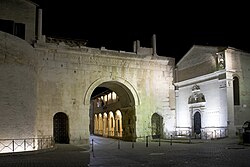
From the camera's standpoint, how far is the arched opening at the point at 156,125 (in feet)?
96.5

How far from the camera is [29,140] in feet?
62.9

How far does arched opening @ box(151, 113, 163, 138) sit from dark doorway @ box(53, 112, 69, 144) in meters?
8.24

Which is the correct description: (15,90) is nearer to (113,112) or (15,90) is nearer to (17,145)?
(17,145)

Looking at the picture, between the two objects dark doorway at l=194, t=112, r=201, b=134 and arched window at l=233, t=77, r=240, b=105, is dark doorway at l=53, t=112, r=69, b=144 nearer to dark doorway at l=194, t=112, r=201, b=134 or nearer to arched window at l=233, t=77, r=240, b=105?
dark doorway at l=194, t=112, r=201, b=134

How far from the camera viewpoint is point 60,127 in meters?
26.4

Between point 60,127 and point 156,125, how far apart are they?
9.36 m

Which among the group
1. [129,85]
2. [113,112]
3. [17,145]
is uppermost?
[129,85]

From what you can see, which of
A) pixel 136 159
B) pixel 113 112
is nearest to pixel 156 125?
pixel 113 112

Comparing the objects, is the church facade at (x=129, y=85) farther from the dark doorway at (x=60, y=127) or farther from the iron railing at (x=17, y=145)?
the iron railing at (x=17, y=145)

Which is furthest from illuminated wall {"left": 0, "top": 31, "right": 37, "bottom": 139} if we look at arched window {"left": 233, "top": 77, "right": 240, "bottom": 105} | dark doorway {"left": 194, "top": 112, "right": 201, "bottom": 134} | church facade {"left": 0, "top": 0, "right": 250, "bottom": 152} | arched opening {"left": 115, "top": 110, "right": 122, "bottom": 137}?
arched opening {"left": 115, "top": 110, "right": 122, "bottom": 137}

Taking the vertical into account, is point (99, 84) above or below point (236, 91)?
above

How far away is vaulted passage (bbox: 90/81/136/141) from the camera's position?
29109 millimetres

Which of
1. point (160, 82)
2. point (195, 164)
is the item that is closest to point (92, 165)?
point (195, 164)

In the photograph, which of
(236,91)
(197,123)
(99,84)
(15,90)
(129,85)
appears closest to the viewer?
(15,90)
